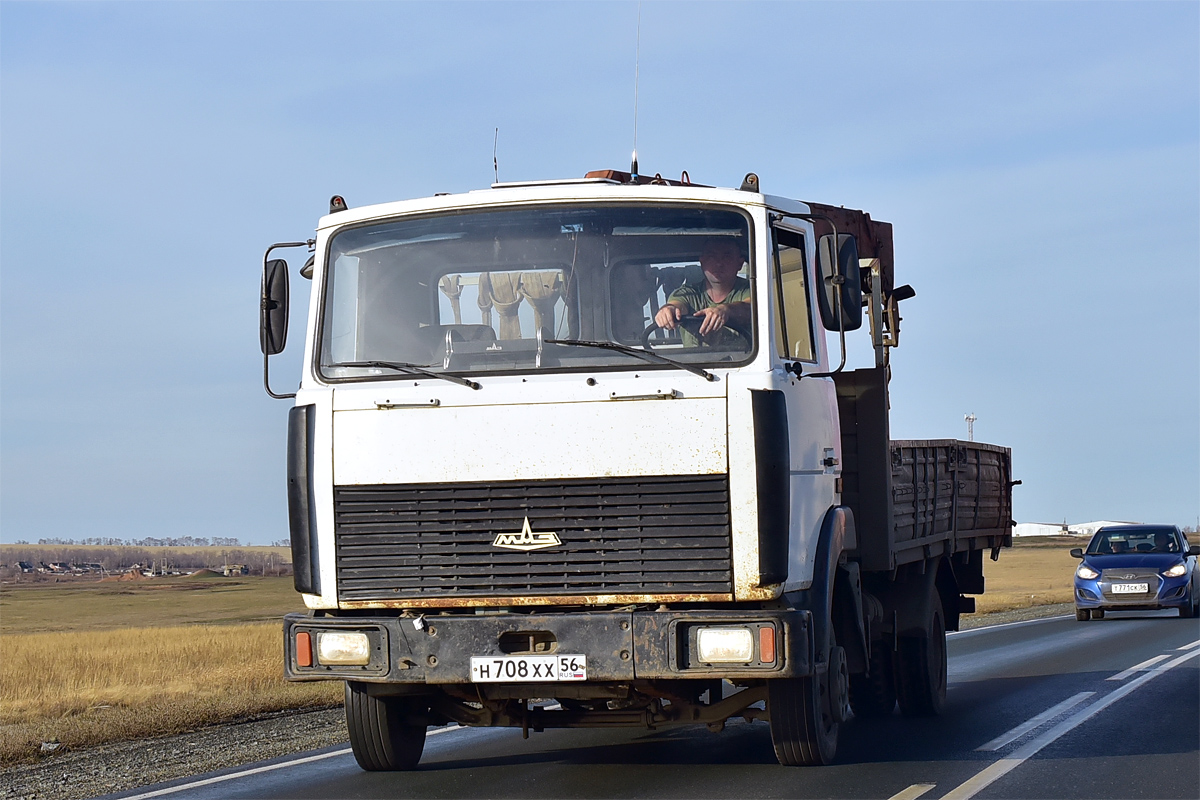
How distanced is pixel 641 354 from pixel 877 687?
4.37 metres

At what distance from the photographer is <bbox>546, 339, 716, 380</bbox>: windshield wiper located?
6.89 metres

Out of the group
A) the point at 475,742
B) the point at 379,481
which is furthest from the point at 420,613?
the point at 475,742

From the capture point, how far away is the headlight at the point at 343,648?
7.00 metres

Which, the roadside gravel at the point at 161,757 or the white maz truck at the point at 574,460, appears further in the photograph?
the roadside gravel at the point at 161,757

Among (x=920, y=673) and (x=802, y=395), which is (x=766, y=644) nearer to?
(x=802, y=395)

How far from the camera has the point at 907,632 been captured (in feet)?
33.3

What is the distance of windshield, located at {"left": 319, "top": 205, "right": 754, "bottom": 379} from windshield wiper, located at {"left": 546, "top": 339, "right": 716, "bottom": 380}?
21 millimetres

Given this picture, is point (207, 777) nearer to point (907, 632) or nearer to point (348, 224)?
point (348, 224)

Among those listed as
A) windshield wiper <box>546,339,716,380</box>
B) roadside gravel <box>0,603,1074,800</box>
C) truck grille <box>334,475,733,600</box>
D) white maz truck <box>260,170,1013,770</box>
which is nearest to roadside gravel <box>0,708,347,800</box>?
roadside gravel <box>0,603,1074,800</box>

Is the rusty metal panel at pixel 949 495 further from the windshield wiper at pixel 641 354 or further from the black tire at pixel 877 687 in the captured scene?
the windshield wiper at pixel 641 354

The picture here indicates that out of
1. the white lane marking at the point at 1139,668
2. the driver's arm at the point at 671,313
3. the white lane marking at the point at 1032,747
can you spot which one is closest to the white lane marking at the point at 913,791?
the white lane marking at the point at 1032,747

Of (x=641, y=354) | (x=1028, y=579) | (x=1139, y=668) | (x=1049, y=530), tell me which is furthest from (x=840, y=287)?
(x=1049, y=530)

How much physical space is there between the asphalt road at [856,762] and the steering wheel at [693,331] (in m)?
2.25

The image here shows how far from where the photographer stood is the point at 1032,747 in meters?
8.69
